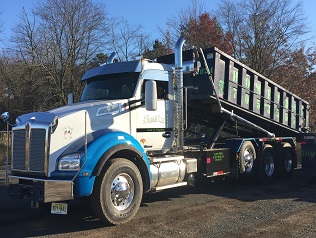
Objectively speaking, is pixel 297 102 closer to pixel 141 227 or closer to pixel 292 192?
pixel 292 192

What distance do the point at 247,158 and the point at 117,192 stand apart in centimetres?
514

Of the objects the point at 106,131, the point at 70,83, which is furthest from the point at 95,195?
the point at 70,83

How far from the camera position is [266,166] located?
1077 cm

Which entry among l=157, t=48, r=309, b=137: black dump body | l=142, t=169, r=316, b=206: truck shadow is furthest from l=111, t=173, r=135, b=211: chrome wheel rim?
l=157, t=48, r=309, b=137: black dump body

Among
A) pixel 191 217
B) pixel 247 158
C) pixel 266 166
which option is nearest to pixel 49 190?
pixel 191 217

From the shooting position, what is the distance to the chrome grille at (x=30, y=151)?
19.2 ft

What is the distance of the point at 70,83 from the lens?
23.8 metres

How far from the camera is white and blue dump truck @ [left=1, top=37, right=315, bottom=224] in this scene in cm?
580

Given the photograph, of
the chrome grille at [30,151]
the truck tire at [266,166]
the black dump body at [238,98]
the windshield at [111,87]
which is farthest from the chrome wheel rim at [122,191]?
the truck tire at [266,166]

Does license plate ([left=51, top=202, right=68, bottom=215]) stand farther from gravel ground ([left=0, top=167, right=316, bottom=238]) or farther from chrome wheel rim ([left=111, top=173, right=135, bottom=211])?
chrome wheel rim ([left=111, top=173, right=135, bottom=211])

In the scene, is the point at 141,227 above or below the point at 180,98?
below

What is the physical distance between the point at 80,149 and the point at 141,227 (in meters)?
1.61

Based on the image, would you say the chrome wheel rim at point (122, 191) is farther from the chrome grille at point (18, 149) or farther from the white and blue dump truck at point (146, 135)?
the chrome grille at point (18, 149)

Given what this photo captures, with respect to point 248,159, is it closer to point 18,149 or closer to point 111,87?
point 111,87
